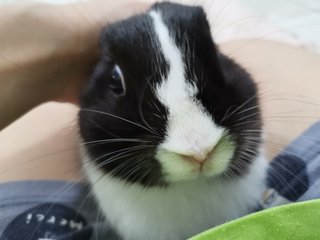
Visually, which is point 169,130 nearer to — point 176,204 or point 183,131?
point 183,131

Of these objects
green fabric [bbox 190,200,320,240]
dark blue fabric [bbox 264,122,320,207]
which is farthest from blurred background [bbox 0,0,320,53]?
green fabric [bbox 190,200,320,240]

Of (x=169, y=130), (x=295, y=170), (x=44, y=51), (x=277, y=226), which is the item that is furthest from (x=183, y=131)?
(x=44, y=51)

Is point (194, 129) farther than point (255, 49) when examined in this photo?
No

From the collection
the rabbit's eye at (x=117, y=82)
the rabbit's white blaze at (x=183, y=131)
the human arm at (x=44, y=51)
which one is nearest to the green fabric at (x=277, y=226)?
the rabbit's white blaze at (x=183, y=131)

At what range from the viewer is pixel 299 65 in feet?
3.23

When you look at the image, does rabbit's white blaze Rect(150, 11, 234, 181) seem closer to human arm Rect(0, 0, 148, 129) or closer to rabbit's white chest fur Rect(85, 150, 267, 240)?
rabbit's white chest fur Rect(85, 150, 267, 240)

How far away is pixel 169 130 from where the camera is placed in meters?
0.60

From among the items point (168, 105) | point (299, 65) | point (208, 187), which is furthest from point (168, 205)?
point (299, 65)

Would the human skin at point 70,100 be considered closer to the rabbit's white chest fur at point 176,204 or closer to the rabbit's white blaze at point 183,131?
the rabbit's white chest fur at point 176,204

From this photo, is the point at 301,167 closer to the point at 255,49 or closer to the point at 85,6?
the point at 255,49

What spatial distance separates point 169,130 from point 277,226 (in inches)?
5.8

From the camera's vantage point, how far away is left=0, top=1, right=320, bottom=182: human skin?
86 cm

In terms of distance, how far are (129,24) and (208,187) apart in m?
0.23

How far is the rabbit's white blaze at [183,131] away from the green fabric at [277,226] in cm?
8
